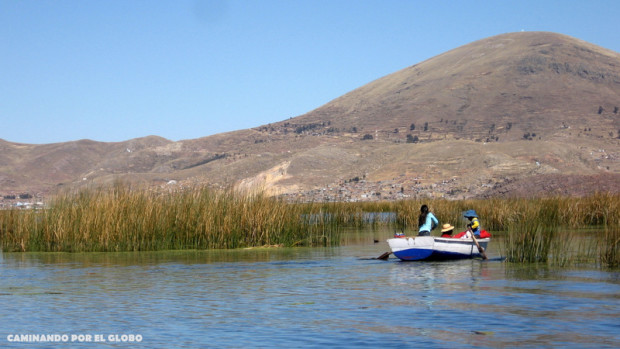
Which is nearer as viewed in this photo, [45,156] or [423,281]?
[423,281]

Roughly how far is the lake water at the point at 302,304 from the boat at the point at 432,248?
0.47 metres

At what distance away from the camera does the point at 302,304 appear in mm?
14516

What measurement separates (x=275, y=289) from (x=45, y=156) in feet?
555

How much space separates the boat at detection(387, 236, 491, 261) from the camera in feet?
71.6

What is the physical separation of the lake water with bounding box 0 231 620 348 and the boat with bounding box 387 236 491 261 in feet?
1.53

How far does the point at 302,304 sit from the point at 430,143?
110165 millimetres

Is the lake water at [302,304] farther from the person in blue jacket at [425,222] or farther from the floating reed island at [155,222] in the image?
the floating reed island at [155,222]

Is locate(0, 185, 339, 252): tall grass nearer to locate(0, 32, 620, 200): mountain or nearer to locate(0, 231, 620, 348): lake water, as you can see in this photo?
locate(0, 231, 620, 348): lake water

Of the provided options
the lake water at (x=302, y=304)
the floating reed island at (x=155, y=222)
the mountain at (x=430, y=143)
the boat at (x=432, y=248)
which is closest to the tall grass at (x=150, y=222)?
the floating reed island at (x=155, y=222)

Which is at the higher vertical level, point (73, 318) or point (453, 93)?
point (453, 93)

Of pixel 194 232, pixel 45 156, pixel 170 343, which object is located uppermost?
pixel 45 156

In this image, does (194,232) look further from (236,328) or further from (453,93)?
(453,93)

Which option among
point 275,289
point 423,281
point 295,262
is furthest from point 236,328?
point 295,262

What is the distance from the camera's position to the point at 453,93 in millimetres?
160625
